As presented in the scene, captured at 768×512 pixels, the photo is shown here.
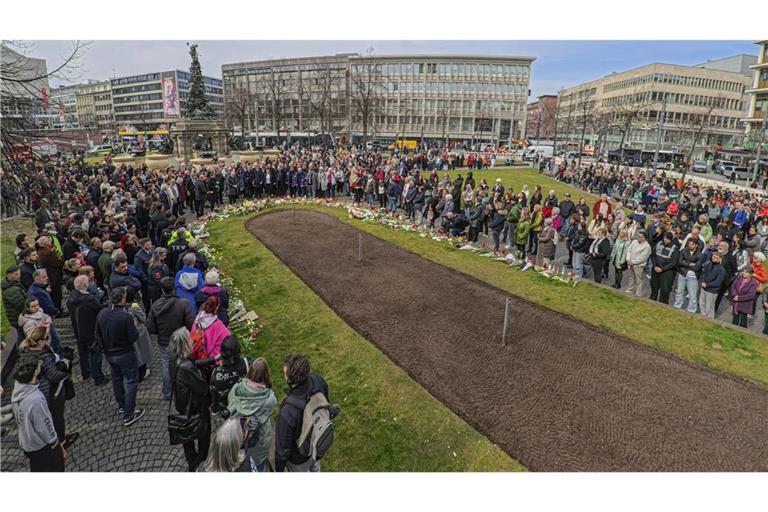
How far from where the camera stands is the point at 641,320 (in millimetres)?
11672

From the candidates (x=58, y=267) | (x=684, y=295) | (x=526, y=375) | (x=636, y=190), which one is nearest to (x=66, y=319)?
(x=58, y=267)

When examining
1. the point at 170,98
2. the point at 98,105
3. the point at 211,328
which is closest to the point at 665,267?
the point at 211,328

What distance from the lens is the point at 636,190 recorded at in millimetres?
31469

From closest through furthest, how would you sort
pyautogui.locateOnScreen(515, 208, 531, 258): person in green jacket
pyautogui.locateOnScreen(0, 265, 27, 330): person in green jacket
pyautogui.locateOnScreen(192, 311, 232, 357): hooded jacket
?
pyautogui.locateOnScreen(192, 311, 232, 357): hooded jacket < pyautogui.locateOnScreen(0, 265, 27, 330): person in green jacket < pyautogui.locateOnScreen(515, 208, 531, 258): person in green jacket

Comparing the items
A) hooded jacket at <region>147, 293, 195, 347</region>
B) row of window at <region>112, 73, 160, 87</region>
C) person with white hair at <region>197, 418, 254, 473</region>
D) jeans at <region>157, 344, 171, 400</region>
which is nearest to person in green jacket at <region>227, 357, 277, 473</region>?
person with white hair at <region>197, 418, 254, 473</region>

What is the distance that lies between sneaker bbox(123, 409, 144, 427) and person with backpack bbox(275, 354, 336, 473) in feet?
11.4

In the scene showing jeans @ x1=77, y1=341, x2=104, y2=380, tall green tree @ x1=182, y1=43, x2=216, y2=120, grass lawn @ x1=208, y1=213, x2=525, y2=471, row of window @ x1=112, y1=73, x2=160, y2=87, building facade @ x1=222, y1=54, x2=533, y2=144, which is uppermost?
row of window @ x1=112, y1=73, x2=160, y2=87

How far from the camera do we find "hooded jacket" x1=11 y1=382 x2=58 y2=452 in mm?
5219

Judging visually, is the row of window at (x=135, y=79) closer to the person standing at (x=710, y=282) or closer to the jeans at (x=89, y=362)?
the jeans at (x=89, y=362)

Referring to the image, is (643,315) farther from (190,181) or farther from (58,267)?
(190,181)

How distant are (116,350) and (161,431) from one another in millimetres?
1466

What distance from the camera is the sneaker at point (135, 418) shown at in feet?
23.7

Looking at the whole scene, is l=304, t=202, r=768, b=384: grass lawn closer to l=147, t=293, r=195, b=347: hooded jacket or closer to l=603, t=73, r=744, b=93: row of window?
l=147, t=293, r=195, b=347: hooded jacket

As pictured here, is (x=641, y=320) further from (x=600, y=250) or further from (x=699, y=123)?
(x=699, y=123)
